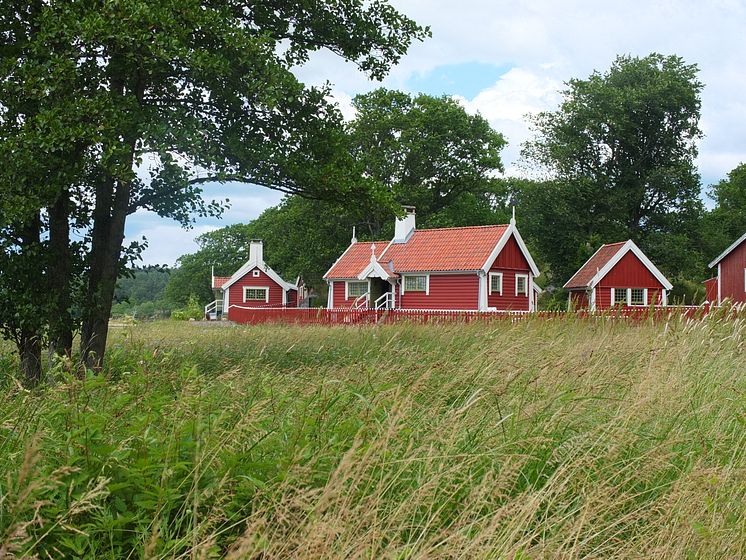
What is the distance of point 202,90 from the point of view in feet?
39.2

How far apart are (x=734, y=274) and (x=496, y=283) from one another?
1185 centimetres

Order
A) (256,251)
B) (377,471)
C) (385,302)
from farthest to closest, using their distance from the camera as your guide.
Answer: (256,251)
(385,302)
(377,471)

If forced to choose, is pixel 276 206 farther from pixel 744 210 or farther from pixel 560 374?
pixel 560 374

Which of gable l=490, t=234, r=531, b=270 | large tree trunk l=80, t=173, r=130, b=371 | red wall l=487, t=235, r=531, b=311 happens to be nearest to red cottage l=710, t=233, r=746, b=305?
gable l=490, t=234, r=531, b=270

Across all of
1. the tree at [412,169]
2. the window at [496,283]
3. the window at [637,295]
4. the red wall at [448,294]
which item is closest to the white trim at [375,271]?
the red wall at [448,294]

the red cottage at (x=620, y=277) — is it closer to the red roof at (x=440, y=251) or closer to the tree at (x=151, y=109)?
the red roof at (x=440, y=251)

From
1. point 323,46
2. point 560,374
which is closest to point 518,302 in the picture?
point 323,46

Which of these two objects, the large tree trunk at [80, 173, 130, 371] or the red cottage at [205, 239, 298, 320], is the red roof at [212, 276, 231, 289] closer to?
the red cottage at [205, 239, 298, 320]

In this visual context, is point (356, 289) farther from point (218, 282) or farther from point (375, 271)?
point (218, 282)

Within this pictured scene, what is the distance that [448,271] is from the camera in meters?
37.2

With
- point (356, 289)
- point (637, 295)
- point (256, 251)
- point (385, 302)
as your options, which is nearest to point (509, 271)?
point (385, 302)

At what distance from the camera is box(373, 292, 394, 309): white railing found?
40.6 metres

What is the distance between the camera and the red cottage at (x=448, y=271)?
36500 millimetres

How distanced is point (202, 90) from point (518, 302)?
94.3ft
